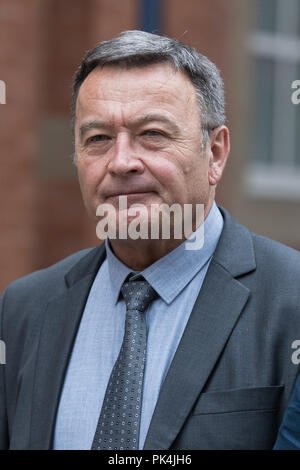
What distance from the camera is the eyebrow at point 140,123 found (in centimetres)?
239

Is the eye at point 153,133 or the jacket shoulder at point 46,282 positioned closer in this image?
the eye at point 153,133

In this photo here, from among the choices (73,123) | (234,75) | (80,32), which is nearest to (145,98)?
(73,123)

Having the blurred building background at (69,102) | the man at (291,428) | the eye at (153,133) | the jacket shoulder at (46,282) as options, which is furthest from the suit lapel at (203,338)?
the blurred building background at (69,102)

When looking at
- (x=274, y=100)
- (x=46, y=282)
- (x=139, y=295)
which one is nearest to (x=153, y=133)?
(x=139, y=295)

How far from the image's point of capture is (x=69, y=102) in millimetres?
8500

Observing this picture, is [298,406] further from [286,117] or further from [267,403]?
[286,117]

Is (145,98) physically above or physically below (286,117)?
below

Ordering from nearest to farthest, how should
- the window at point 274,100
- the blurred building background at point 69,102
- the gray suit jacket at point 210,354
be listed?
the gray suit jacket at point 210,354, the blurred building background at point 69,102, the window at point 274,100

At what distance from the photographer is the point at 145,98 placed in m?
2.39

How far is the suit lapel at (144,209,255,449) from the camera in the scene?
7.32ft

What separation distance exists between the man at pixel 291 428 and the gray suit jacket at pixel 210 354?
0.14 m

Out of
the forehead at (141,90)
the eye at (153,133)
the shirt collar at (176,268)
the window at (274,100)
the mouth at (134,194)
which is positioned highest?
the window at (274,100)

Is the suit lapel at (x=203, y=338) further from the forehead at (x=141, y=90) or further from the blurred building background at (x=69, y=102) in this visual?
the blurred building background at (x=69, y=102)
